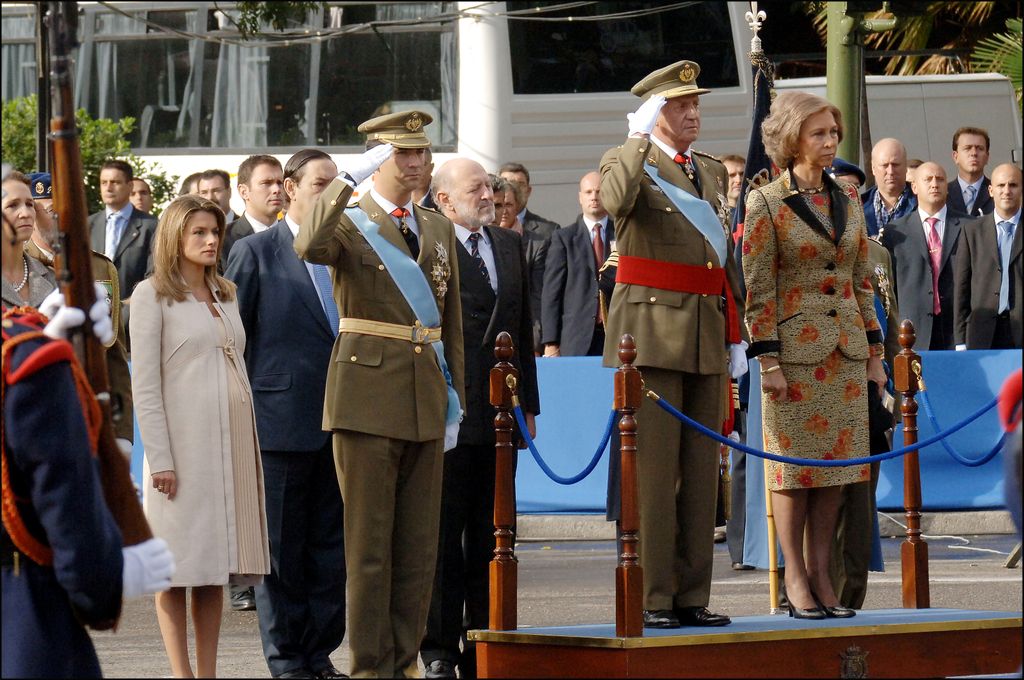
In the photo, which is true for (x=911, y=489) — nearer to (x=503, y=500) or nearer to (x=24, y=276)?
(x=503, y=500)

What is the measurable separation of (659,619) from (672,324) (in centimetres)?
117

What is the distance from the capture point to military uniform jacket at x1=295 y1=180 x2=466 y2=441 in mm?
6840

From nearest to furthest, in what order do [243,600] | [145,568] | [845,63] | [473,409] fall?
[145,568] → [473,409] → [243,600] → [845,63]

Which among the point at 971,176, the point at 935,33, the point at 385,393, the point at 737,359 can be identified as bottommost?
the point at 385,393

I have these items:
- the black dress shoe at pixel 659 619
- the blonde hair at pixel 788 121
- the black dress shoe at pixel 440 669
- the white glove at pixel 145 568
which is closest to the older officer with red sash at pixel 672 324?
the black dress shoe at pixel 659 619

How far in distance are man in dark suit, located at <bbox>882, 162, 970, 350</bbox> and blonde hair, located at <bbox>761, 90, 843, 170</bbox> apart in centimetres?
533

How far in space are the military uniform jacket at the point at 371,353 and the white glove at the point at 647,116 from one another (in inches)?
39.1

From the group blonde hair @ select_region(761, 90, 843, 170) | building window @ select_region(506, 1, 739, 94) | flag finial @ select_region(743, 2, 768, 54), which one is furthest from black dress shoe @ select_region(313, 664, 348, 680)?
building window @ select_region(506, 1, 739, 94)

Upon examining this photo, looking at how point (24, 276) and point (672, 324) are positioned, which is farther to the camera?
point (24, 276)

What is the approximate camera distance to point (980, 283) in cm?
1260

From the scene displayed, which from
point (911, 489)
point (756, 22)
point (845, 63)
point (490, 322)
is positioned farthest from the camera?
point (845, 63)

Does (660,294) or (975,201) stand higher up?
(975,201)

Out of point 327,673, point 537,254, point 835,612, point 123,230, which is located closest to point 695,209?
point 835,612

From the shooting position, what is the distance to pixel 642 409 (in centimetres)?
713
